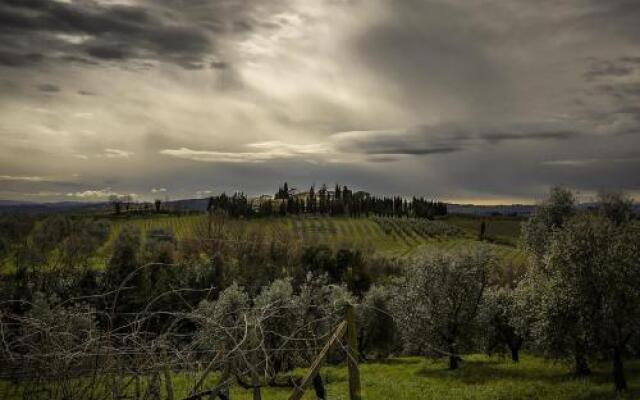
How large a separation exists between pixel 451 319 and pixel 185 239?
408 feet

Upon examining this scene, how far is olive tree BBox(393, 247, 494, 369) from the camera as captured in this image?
50938mm

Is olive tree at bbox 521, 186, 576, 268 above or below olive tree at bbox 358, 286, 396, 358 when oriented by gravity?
above

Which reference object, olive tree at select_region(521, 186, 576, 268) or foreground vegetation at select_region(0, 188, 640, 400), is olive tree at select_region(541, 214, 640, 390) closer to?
foreground vegetation at select_region(0, 188, 640, 400)

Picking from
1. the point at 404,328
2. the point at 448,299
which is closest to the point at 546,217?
the point at 448,299

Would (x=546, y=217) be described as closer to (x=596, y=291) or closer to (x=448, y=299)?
(x=448, y=299)

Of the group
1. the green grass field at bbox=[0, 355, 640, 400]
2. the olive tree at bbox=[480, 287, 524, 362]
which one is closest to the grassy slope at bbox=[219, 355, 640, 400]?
the green grass field at bbox=[0, 355, 640, 400]

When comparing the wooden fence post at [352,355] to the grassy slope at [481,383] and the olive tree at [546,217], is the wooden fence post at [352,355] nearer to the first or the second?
the grassy slope at [481,383]

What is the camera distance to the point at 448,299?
51750 millimetres

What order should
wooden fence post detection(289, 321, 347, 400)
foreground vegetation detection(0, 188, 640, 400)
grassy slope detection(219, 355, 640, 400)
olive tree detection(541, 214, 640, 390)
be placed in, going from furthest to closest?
grassy slope detection(219, 355, 640, 400)
olive tree detection(541, 214, 640, 390)
foreground vegetation detection(0, 188, 640, 400)
wooden fence post detection(289, 321, 347, 400)

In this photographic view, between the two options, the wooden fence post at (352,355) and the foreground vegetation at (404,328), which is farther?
the wooden fence post at (352,355)

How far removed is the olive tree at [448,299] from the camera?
50938 mm

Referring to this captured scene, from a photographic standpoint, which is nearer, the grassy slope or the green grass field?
the green grass field

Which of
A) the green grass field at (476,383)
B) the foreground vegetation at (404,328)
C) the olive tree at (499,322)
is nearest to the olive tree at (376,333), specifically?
the foreground vegetation at (404,328)

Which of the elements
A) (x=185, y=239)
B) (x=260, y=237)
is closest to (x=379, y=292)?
(x=260, y=237)
